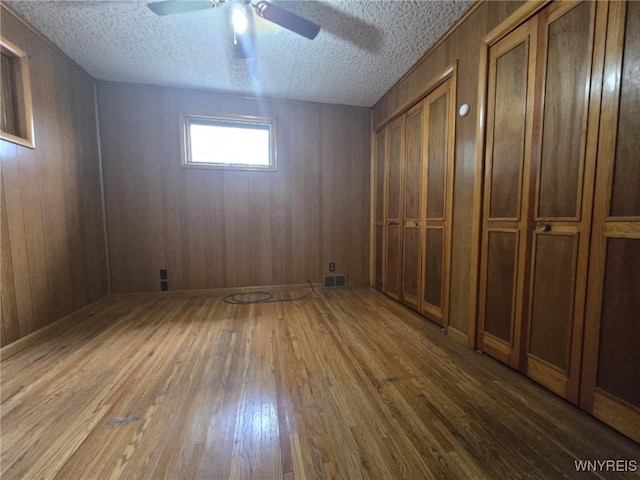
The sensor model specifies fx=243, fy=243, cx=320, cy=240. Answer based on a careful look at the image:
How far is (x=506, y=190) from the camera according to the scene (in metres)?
1.57

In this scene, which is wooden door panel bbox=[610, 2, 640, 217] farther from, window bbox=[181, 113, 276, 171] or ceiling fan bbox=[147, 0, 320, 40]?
window bbox=[181, 113, 276, 171]

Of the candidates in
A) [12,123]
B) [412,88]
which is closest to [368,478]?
[412,88]

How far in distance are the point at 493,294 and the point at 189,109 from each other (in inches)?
144

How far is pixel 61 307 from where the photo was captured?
221 centimetres

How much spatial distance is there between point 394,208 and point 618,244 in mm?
1956

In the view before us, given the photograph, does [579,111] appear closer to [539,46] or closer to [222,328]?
[539,46]

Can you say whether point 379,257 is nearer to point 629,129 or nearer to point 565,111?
point 565,111

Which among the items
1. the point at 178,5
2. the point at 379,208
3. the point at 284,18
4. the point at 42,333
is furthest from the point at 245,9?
Answer: the point at 42,333

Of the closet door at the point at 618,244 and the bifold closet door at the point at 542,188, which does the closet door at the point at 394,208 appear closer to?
the bifold closet door at the point at 542,188

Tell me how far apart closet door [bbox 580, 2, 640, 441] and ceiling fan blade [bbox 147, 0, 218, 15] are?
84.5 inches

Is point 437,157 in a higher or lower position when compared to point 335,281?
higher

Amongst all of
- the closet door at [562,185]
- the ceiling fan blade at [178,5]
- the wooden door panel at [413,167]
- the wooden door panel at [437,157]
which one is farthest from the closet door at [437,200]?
the ceiling fan blade at [178,5]

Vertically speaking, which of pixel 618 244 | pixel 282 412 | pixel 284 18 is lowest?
pixel 282 412

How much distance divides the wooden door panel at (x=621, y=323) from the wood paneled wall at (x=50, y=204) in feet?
11.6
